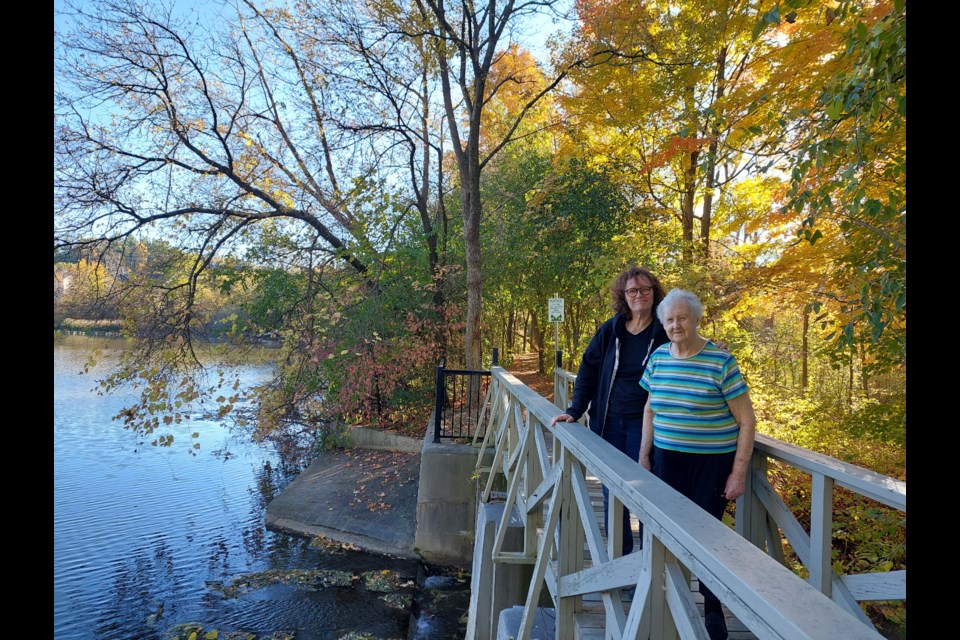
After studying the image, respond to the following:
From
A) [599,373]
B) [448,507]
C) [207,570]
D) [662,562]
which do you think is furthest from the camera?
[448,507]

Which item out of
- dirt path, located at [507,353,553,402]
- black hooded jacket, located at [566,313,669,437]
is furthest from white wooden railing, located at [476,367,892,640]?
dirt path, located at [507,353,553,402]

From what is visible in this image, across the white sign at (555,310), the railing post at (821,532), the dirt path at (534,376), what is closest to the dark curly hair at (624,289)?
the railing post at (821,532)

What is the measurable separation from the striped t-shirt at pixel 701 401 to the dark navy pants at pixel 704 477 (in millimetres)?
35

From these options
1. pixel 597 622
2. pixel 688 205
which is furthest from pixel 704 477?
pixel 688 205

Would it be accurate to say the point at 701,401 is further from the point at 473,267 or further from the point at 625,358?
the point at 473,267

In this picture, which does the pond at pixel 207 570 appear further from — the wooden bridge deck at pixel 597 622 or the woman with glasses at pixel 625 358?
the wooden bridge deck at pixel 597 622

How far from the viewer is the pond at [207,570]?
6320 millimetres

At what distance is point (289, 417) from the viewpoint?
1168cm

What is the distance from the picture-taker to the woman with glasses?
311cm

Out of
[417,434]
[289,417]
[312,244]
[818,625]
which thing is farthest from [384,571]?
[818,625]

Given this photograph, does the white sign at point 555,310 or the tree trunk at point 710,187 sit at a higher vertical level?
the tree trunk at point 710,187

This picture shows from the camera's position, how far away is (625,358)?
3.18 meters

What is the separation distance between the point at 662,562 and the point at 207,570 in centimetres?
758

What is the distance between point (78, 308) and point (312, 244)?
4.16 m
